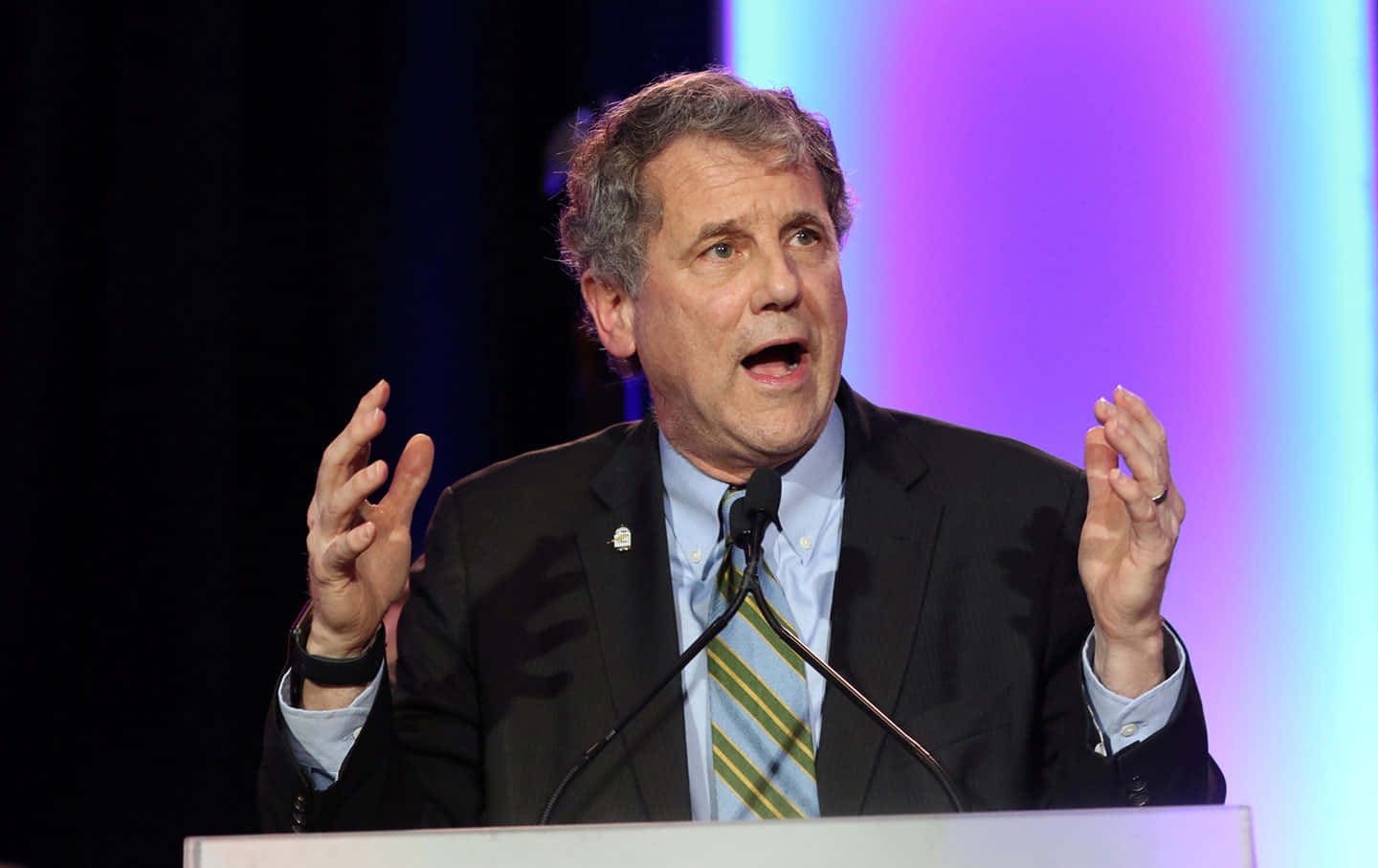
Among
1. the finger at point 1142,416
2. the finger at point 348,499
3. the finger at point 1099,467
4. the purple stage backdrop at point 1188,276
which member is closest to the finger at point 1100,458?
the finger at point 1099,467

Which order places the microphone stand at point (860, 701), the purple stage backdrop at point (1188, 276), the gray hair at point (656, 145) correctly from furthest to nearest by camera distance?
the purple stage backdrop at point (1188, 276)
the gray hair at point (656, 145)
the microphone stand at point (860, 701)

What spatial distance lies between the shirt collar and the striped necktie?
0.10m

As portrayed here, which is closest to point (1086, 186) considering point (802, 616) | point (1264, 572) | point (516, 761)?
point (1264, 572)

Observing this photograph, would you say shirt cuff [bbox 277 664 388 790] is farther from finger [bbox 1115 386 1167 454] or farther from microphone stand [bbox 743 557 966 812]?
finger [bbox 1115 386 1167 454]

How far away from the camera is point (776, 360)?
6.03ft

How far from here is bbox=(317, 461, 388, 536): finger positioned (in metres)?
1.38

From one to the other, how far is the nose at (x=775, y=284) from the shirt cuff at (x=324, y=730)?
0.67 metres

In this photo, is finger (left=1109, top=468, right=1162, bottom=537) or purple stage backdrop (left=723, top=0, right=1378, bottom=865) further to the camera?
purple stage backdrop (left=723, top=0, right=1378, bottom=865)

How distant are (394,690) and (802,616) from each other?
22.0 inches

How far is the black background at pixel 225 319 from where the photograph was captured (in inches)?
97.0

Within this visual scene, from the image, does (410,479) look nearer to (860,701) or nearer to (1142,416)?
(860,701)

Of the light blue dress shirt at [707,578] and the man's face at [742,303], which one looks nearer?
the light blue dress shirt at [707,578]

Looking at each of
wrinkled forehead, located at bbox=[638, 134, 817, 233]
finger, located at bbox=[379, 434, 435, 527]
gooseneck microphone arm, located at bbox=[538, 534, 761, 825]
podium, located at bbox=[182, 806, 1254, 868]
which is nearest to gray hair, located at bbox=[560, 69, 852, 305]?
wrinkled forehead, located at bbox=[638, 134, 817, 233]

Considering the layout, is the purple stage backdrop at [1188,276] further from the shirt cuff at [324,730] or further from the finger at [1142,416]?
the shirt cuff at [324,730]
